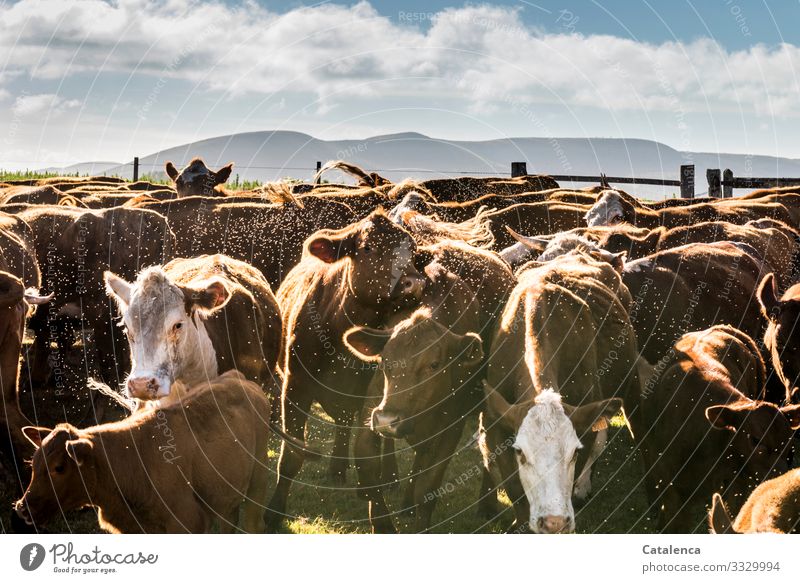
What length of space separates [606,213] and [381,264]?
5.52m

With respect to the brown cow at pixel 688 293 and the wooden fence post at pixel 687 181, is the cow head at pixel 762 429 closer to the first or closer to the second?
the brown cow at pixel 688 293

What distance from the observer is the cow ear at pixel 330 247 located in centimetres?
593

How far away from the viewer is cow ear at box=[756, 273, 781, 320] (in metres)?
6.30

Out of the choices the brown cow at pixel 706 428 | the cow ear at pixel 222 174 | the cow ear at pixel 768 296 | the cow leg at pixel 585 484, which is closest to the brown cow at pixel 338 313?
the cow leg at pixel 585 484

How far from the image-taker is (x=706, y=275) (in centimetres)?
741

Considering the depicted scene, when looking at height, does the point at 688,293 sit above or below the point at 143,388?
above

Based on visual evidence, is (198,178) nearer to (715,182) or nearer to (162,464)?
(715,182)

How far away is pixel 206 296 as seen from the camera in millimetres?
5195

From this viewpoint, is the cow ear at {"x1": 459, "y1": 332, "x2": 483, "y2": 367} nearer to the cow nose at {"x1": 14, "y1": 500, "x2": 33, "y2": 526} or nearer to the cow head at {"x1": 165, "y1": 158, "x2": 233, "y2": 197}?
the cow nose at {"x1": 14, "y1": 500, "x2": 33, "y2": 526}

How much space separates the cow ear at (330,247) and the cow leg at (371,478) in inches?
44.8

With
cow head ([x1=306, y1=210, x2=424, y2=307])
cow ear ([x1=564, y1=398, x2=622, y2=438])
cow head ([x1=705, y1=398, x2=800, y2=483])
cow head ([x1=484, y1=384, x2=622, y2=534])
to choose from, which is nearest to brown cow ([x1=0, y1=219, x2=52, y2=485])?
cow head ([x1=306, y1=210, x2=424, y2=307])

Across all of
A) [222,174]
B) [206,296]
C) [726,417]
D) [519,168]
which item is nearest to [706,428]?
[726,417]
